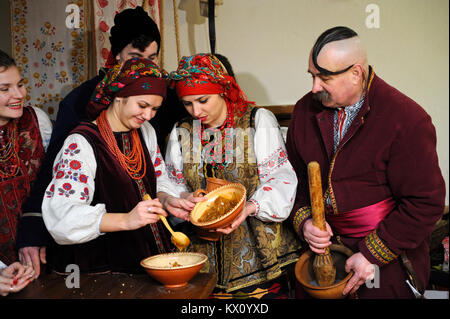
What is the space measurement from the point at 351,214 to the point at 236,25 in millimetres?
2290

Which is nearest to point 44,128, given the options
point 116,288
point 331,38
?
point 116,288

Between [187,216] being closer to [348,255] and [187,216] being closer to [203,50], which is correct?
[348,255]

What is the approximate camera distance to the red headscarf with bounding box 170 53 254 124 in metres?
2.28

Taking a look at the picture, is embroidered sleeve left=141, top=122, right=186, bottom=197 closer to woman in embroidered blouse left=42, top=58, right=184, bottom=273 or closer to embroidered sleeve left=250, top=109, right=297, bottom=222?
woman in embroidered blouse left=42, top=58, right=184, bottom=273

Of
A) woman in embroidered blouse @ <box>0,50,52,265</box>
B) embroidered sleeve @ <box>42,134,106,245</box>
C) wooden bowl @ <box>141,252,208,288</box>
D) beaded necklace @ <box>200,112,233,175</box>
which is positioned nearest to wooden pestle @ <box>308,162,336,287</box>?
wooden bowl @ <box>141,252,208,288</box>

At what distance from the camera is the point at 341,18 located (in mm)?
3406

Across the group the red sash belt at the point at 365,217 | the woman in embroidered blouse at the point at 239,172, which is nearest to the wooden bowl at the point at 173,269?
the woman in embroidered blouse at the point at 239,172

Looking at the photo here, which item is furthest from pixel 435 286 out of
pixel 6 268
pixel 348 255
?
pixel 6 268

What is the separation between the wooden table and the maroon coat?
720mm

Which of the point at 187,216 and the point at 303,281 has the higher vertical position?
the point at 187,216

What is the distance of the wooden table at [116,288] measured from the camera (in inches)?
68.4

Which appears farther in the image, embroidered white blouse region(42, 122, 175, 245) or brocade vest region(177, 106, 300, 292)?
brocade vest region(177, 106, 300, 292)

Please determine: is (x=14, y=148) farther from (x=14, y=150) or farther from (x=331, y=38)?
(x=331, y=38)

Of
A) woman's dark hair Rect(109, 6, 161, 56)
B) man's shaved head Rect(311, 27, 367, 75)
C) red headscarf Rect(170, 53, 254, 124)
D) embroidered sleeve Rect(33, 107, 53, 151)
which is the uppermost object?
woman's dark hair Rect(109, 6, 161, 56)
